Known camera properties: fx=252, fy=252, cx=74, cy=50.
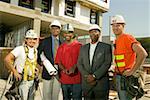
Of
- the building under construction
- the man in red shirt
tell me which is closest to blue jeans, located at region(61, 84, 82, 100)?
the man in red shirt

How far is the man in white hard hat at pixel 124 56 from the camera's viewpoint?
3509 mm

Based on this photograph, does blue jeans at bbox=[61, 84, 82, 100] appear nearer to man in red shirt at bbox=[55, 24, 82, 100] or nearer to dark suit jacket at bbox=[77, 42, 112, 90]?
man in red shirt at bbox=[55, 24, 82, 100]

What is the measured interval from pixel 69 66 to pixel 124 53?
1.16m

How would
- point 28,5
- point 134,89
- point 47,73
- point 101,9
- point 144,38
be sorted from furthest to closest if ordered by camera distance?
1. point 144,38
2. point 101,9
3. point 28,5
4. point 47,73
5. point 134,89

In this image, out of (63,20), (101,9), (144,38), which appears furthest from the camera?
(144,38)

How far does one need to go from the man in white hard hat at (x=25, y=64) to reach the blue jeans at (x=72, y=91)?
1.87ft

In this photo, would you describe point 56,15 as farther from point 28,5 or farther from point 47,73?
point 47,73

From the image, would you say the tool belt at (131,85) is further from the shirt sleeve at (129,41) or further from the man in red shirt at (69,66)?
the man in red shirt at (69,66)

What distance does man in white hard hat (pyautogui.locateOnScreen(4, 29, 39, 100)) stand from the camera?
4113mm

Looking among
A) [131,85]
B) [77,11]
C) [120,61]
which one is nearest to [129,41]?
[120,61]

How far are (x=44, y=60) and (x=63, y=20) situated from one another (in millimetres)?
14464

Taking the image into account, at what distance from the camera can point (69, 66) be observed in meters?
4.44

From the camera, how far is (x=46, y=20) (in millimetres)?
17141

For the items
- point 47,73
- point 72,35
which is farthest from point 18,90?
point 72,35
